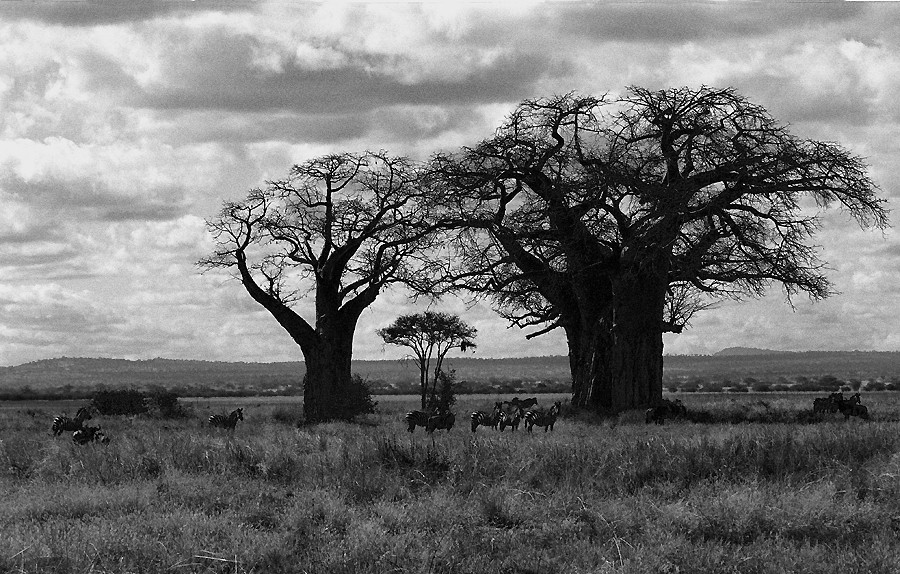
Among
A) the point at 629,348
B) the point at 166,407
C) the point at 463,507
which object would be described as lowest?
the point at 166,407

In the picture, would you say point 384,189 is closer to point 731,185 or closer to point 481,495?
point 731,185

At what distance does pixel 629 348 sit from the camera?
32000mm

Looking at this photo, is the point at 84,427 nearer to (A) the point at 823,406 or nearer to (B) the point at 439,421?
(B) the point at 439,421

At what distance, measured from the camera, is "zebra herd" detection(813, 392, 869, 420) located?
2870cm

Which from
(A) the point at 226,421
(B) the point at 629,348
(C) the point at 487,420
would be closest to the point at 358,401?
(A) the point at 226,421

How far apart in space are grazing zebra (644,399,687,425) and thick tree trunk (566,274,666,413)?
204cm

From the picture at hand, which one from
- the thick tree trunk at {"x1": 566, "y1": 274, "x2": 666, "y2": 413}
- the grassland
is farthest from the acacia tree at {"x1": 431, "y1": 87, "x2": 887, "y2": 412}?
the grassland

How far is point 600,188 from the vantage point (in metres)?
31.5

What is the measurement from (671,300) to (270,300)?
575 inches

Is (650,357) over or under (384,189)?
under

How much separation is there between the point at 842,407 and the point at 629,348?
657 centimetres

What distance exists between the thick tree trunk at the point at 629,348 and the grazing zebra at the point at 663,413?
80.2 inches

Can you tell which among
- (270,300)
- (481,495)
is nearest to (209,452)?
(481,495)

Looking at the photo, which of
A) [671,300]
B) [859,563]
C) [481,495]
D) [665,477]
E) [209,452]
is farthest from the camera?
[671,300]
